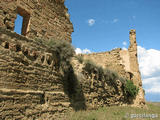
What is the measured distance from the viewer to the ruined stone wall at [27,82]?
16.1 feet

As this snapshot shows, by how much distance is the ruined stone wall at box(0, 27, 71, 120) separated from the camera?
4.92 metres

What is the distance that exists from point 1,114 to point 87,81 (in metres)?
5.21

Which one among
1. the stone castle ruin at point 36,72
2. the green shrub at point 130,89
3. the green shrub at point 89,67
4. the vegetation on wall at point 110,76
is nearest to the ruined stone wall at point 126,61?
the green shrub at point 130,89

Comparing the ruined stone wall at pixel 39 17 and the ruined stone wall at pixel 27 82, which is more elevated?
the ruined stone wall at pixel 39 17

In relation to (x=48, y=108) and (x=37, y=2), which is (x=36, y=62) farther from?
(x=37, y=2)

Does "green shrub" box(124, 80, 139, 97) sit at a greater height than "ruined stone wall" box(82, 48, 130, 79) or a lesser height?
lesser

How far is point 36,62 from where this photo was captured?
20.1 ft

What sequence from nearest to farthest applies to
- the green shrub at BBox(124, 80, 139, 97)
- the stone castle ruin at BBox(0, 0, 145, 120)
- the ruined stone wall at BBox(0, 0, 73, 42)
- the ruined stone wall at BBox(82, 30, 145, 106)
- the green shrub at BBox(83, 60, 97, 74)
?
the stone castle ruin at BBox(0, 0, 145, 120) < the ruined stone wall at BBox(0, 0, 73, 42) < the green shrub at BBox(83, 60, 97, 74) < the green shrub at BBox(124, 80, 139, 97) < the ruined stone wall at BBox(82, 30, 145, 106)

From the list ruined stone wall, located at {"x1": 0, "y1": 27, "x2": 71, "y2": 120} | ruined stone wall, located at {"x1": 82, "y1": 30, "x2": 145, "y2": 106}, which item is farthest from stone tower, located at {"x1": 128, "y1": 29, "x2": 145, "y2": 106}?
ruined stone wall, located at {"x1": 0, "y1": 27, "x2": 71, "y2": 120}

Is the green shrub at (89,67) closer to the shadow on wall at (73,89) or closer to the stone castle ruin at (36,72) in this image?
the stone castle ruin at (36,72)

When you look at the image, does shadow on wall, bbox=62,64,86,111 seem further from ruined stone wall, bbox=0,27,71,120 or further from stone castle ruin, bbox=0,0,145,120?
ruined stone wall, bbox=0,27,71,120

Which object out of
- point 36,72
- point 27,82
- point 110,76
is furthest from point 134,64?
point 27,82

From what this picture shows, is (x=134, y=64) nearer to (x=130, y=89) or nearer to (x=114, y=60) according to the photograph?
(x=114, y=60)

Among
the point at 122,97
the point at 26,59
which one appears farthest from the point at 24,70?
the point at 122,97
